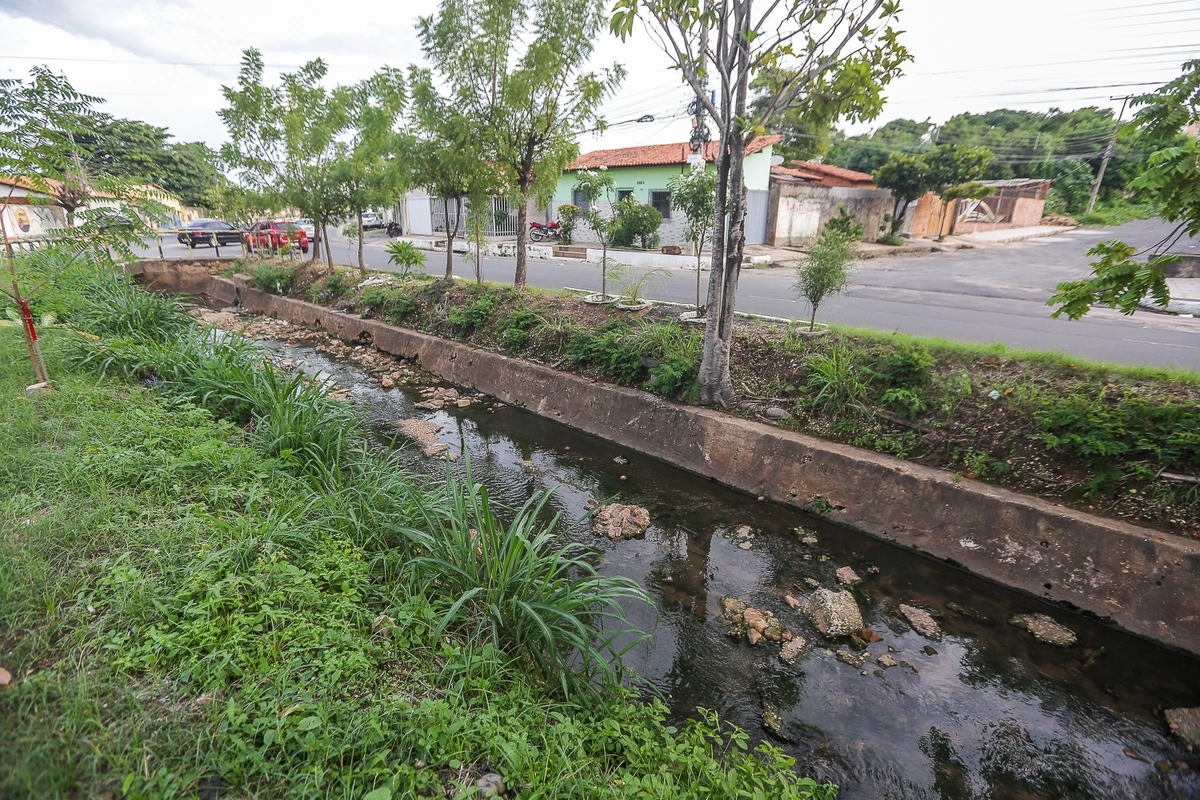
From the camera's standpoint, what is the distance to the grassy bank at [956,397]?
3982 mm

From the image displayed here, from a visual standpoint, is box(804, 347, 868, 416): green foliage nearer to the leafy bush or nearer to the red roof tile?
the leafy bush

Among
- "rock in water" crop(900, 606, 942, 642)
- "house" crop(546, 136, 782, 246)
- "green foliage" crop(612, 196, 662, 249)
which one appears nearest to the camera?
"rock in water" crop(900, 606, 942, 642)

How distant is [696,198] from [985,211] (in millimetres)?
29003

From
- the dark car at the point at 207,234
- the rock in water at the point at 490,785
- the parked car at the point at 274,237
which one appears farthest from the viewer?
the dark car at the point at 207,234

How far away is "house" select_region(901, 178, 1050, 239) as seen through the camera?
2484cm

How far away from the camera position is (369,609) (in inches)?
113

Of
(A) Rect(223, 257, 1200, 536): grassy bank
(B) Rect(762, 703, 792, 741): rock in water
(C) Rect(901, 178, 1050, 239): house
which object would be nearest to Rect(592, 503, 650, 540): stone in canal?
(A) Rect(223, 257, 1200, 536): grassy bank

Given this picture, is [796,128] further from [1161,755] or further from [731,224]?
[1161,755]

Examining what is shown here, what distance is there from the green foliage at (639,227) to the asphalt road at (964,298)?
2091mm

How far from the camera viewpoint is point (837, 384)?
5.48 meters

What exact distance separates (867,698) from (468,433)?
16.5 feet

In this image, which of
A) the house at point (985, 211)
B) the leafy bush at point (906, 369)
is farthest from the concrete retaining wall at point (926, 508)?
the house at point (985, 211)

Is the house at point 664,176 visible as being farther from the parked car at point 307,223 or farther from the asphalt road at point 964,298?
the parked car at point 307,223

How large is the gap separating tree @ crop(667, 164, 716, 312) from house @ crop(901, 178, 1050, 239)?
785 inches
